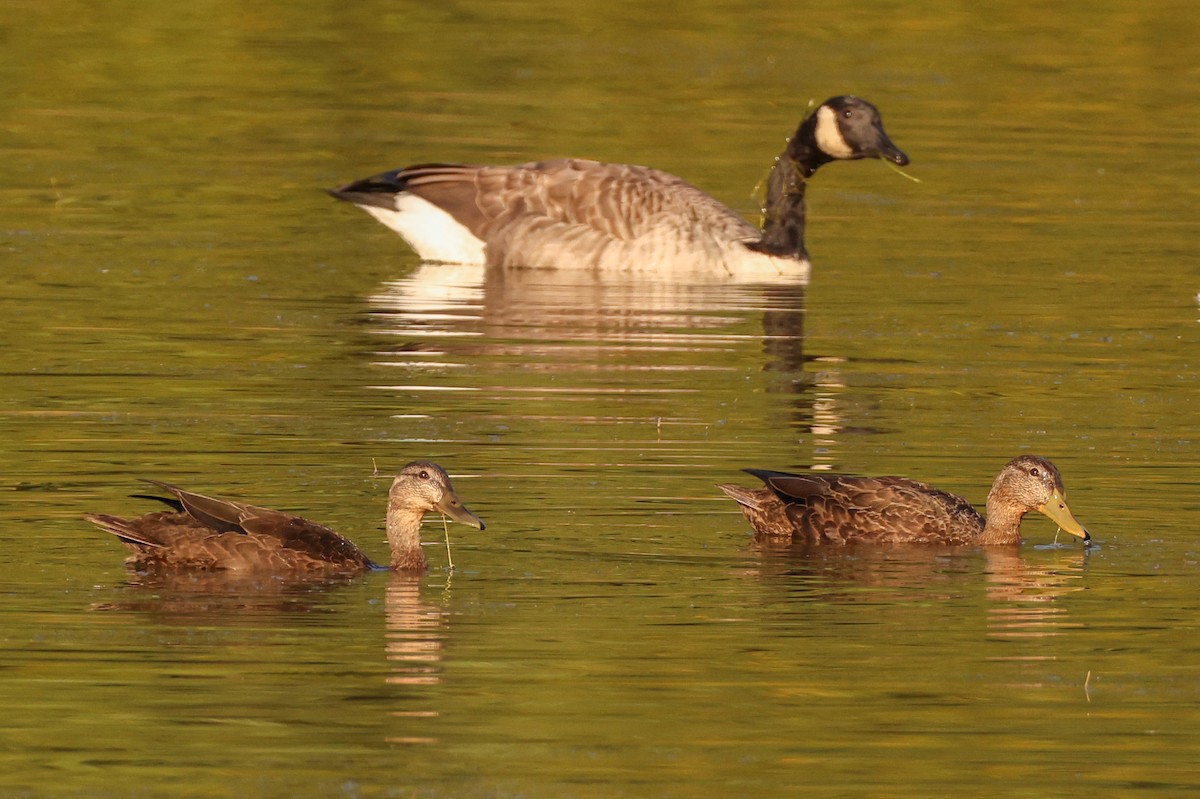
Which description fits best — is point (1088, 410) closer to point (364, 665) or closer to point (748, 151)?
point (364, 665)

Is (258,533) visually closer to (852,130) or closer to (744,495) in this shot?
(744,495)

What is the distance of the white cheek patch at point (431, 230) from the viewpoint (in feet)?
76.2

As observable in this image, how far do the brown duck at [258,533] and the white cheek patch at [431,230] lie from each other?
11195mm

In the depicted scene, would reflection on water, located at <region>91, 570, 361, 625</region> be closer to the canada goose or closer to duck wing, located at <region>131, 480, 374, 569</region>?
duck wing, located at <region>131, 480, 374, 569</region>

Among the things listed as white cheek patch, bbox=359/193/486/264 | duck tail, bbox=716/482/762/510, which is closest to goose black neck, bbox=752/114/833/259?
white cheek patch, bbox=359/193/486/264

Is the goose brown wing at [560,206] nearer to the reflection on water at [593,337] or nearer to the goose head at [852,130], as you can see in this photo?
the reflection on water at [593,337]

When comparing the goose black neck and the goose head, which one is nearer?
the goose black neck

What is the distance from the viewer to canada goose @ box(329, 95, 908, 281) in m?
22.8

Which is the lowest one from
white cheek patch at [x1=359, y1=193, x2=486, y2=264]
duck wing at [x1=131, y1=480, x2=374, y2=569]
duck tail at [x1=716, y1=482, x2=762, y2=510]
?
duck wing at [x1=131, y1=480, x2=374, y2=569]

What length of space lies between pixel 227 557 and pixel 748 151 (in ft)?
55.1

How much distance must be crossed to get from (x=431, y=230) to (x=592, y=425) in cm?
818

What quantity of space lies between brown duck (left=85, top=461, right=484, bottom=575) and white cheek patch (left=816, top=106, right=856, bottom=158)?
38.7 feet

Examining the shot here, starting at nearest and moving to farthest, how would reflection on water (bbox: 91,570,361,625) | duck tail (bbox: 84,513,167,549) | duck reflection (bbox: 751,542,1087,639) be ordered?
reflection on water (bbox: 91,570,361,625) → duck reflection (bbox: 751,542,1087,639) → duck tail (bbox: 84,513,167,549)

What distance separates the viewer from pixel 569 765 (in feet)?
30.4
